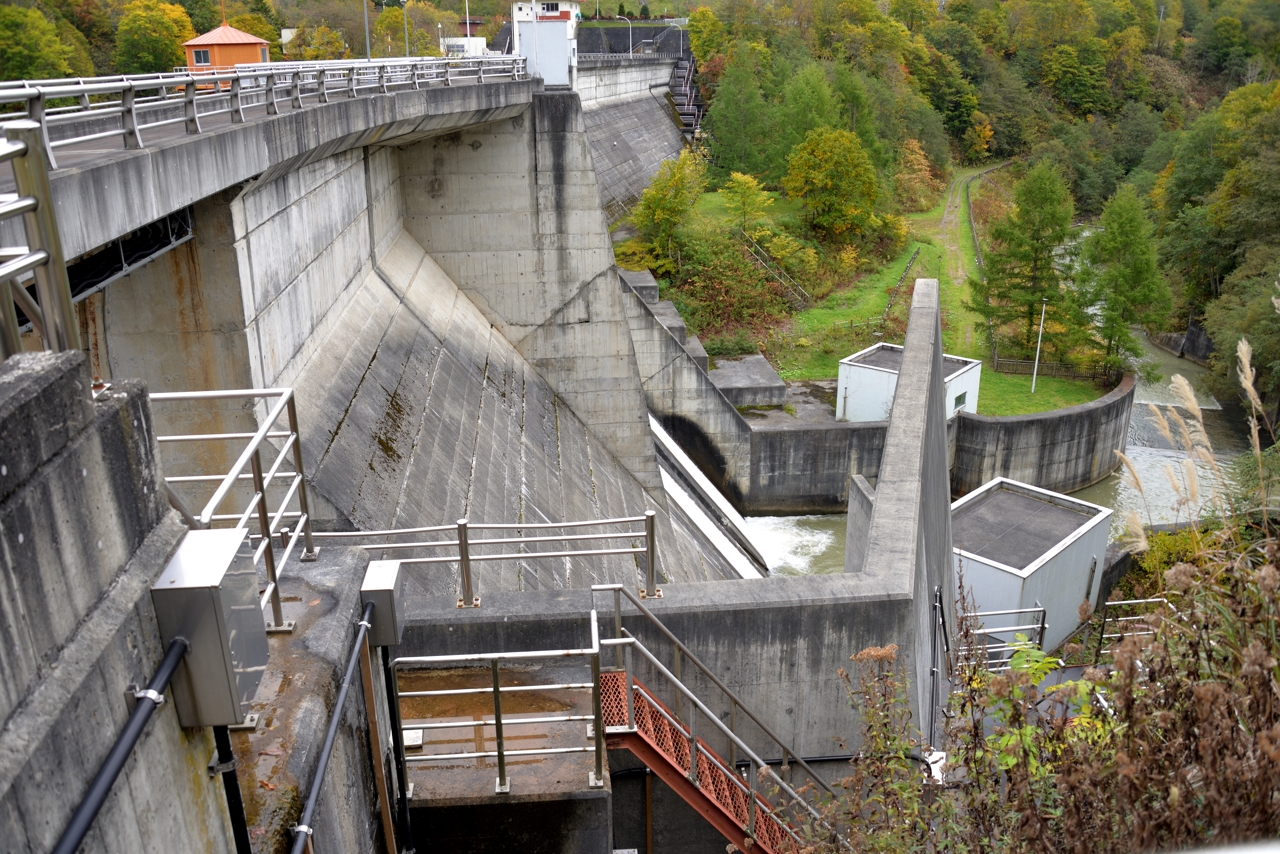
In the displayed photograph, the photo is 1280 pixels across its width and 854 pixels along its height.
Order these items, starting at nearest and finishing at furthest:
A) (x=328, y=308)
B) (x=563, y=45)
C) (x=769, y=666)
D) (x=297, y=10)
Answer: (x=769, y=666) → (x=328, y=308) → (x=563, y=45) → (x=297, y=10)

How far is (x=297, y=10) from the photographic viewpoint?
5922cm

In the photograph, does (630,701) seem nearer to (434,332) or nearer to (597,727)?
(597,727)

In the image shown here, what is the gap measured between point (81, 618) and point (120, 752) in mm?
320

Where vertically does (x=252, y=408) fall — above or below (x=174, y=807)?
below


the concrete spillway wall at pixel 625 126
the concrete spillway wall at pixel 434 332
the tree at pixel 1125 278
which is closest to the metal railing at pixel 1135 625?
the concrete spillway wall at pixel 434 332

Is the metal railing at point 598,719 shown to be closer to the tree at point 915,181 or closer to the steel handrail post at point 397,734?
the steel handrail post at point 397,734

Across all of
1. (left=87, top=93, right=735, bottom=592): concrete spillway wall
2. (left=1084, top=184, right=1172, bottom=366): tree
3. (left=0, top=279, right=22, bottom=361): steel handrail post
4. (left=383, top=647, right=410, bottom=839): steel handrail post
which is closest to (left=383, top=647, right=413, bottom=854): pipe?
(left=383, top=647, right=410, bottom=839): steel handrail post

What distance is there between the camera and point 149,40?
124 feet

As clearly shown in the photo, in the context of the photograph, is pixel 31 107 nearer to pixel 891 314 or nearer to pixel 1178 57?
pixel 891 314

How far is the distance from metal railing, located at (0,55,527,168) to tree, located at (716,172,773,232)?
51.6 ft

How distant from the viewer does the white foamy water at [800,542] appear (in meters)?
22.0

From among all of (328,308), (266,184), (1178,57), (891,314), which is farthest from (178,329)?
(1178,57)

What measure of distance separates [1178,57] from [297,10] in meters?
54.3

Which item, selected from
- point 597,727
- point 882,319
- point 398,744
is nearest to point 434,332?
point 597,727
